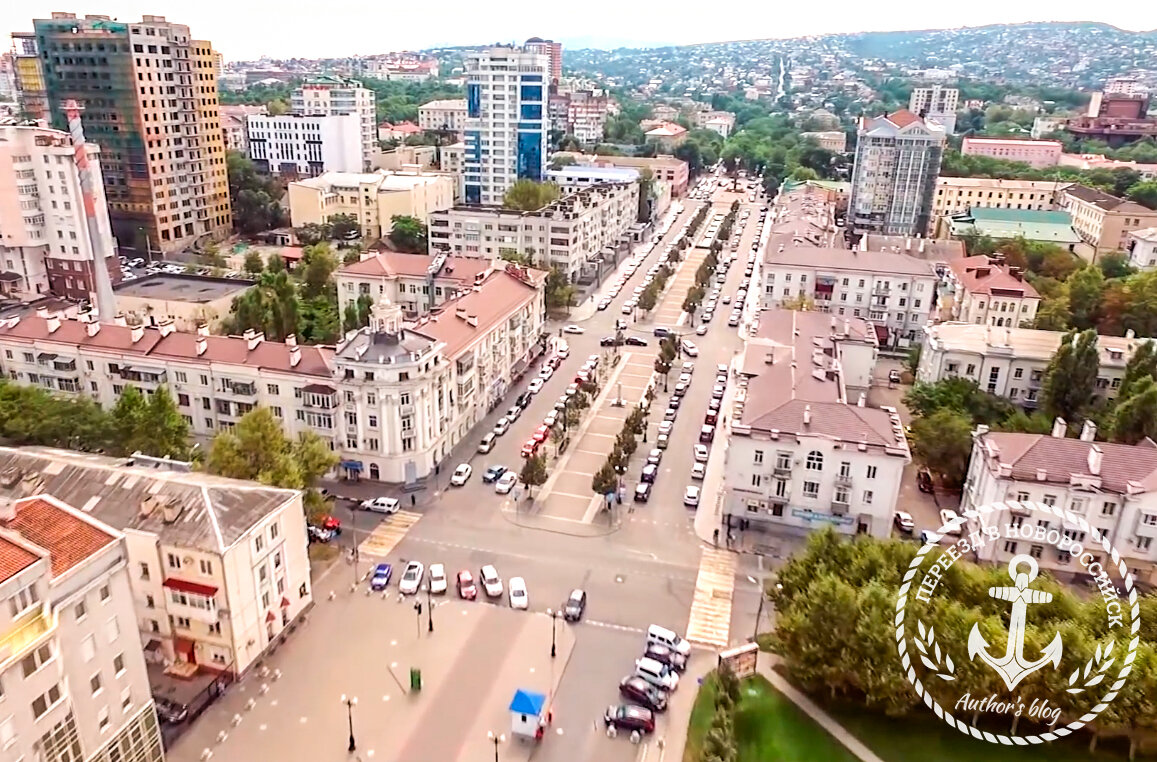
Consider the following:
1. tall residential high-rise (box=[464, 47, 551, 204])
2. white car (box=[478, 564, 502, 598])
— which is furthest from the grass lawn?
tall residential high-rise (box=[464, 47, 551, 204])

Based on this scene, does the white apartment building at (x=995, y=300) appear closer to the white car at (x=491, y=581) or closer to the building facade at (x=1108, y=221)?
the building facade at (x=1108, y=221)

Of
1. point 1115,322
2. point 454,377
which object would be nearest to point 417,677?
point 454,377

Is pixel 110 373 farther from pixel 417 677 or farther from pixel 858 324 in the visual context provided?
pixel 858 324

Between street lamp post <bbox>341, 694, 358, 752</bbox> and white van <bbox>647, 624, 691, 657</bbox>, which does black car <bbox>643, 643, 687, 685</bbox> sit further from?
street lamp post <bbox>341, 694, 358, 752</bbox>

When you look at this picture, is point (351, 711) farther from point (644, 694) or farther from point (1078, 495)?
point (1078, 495)

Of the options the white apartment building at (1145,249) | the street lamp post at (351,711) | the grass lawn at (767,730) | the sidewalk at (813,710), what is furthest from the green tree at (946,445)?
the white apartment building at (1145,249)

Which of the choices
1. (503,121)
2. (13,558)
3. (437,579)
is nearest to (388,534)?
(437,579)
